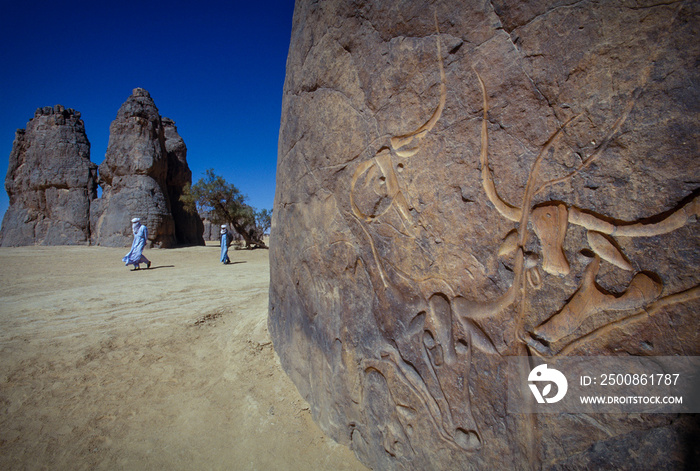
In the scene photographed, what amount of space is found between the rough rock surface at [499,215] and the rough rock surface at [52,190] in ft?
68.6

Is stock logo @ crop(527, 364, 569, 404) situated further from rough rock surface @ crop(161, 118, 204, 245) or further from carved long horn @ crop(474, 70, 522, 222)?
rough rock surface @ crop(161, 118, 204, 245)

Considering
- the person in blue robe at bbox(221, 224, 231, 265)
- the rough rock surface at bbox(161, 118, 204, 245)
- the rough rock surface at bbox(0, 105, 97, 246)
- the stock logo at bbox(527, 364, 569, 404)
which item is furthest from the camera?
the rough rock surface at bbox(161, 118, 204, 245)

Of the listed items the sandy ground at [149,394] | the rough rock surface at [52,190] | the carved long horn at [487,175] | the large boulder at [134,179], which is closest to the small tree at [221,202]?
the large boulder at [134,179]

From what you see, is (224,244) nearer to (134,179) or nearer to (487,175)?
(134,179)

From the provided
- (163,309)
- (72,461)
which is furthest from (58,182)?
(72,461)

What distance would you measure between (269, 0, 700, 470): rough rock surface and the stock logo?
0.06 metres

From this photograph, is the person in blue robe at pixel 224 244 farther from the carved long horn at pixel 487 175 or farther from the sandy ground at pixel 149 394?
the carved long horn at pixel 487 175

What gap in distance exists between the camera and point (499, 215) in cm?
127

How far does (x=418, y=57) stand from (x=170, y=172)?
20745 millimetres

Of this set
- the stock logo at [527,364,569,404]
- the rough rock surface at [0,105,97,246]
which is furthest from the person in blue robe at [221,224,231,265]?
the rough rock surface at [0,105,97,246]

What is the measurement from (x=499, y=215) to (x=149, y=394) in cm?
269

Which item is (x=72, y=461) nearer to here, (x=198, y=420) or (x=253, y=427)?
(x=198, y=420)

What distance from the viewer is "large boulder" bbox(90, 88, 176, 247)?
15.6m

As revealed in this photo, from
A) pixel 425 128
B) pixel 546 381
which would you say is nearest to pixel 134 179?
pixel 425 128
